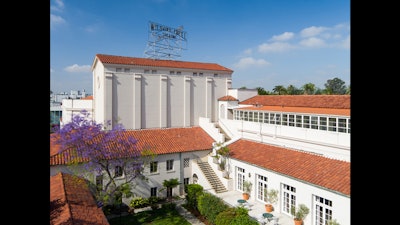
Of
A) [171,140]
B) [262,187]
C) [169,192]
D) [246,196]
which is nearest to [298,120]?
[262,187]

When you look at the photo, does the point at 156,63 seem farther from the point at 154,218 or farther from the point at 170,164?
the point at 154,218

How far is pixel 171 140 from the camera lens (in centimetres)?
2480

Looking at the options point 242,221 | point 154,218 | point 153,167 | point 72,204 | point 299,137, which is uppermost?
point 299,137

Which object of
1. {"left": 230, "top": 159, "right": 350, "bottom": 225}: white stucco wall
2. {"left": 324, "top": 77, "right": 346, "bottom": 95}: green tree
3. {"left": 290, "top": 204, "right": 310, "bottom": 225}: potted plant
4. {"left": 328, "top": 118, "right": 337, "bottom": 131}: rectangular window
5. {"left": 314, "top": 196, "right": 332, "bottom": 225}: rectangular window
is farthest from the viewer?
{"left": 324, "top": 77, "right": 346, "bottom": 95}: green tree

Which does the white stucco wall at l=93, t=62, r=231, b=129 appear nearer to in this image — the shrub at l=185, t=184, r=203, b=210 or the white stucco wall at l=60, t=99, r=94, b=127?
the white stucco wall at l=60, t=99, r=94, b=127

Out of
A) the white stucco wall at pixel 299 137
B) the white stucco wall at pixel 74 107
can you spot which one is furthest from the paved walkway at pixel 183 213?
the white stucco wall at pixel 74 107

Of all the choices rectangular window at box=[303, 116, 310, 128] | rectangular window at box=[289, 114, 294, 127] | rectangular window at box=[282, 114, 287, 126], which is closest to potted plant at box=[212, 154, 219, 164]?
rectangular window at box=[282, 114, 287, 126]

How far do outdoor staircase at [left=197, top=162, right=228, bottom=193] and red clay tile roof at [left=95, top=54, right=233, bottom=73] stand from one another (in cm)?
1253

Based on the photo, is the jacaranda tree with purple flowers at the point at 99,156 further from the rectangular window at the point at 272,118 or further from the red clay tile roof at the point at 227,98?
the red clay tile roof at the point at 227,98

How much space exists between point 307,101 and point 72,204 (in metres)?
20.0

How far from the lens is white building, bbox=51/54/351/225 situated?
15.9 metres
